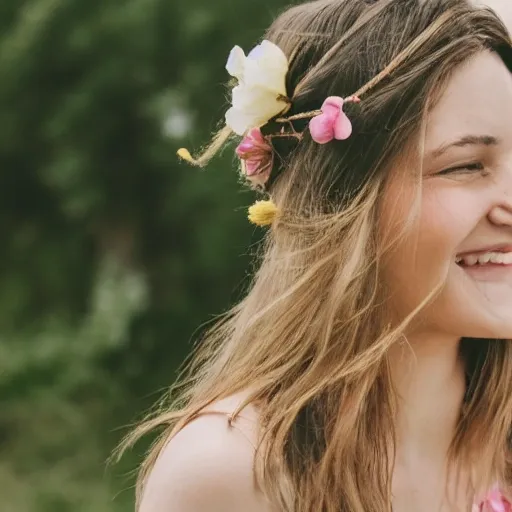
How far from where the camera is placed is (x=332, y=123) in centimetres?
136

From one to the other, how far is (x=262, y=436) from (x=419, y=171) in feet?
1.39

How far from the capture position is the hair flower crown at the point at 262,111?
139 centimetres

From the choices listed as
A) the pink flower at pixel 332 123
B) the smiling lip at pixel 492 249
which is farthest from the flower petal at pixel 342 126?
the smiling lip at pixel 492 249

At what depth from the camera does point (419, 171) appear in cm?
134

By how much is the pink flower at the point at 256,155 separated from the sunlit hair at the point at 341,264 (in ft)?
0.09

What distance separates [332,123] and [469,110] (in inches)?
7.4

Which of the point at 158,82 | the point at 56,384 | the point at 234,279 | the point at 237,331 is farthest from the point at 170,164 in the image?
the point at 237,331

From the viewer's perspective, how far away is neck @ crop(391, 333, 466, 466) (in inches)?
57.9

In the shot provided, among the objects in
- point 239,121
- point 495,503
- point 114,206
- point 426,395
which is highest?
point 114,206

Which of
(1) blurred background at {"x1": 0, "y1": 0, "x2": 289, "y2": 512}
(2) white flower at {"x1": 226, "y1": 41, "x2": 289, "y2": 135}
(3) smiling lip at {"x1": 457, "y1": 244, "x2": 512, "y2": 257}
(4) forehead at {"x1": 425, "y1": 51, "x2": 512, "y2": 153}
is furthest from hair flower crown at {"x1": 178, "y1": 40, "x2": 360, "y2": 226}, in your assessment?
(1) blurred background at {"x1": 0, "y1": 0, "x2": 289, "y2": 512}

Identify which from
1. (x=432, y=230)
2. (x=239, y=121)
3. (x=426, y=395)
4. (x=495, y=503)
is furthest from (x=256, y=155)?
(x=495, y=503)

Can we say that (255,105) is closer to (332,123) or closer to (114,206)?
(332,123)

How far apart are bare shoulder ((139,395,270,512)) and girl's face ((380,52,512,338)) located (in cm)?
32

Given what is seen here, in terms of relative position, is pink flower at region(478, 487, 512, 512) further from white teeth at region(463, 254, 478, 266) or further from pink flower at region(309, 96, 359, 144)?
pink flower at region(309, 96, 359, 144)
